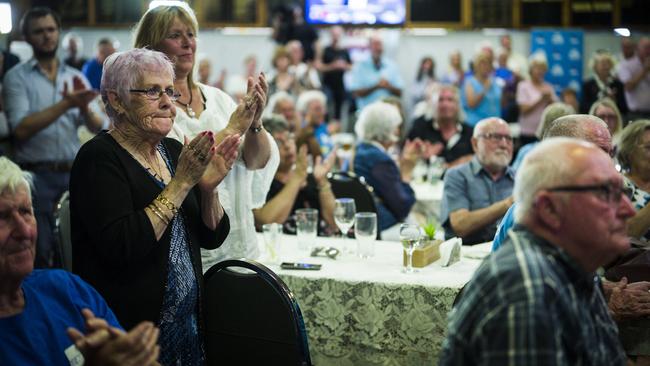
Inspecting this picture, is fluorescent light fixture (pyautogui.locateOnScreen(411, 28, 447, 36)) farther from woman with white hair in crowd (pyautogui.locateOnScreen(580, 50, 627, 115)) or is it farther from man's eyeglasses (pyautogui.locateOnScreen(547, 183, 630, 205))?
man's eyeglasses (pyautogui.locateOnScreen(547, 183, 630, 205))

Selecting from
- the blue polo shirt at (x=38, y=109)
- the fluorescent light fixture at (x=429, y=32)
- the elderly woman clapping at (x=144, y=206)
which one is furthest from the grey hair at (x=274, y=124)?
the fluorescent light fixture at (x=429, y=32)

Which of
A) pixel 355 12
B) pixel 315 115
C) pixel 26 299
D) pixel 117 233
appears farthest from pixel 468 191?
pixel 355 12

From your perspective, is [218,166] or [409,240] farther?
[409,240]

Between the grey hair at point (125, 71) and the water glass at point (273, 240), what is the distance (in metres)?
1.15

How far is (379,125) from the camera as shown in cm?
558

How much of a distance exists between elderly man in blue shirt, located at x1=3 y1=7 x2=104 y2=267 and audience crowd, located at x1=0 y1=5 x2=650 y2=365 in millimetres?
15

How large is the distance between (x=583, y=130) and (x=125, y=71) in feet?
5.47

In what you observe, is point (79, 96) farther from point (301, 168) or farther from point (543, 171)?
point (543, 171)

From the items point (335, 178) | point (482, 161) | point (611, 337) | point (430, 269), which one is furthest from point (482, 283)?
point (335, 178)

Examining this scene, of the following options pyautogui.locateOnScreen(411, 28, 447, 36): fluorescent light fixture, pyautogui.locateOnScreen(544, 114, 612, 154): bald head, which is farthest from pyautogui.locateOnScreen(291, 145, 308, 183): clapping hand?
pyautogui.locateOnScreen(411, 28, 447, 36): fluorescent light fixture

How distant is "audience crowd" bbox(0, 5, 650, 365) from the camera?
1764mm

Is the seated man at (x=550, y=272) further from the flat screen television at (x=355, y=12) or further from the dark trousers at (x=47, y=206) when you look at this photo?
the flat screen television at (x=355, y=12)

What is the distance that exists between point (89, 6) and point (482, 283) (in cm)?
1216

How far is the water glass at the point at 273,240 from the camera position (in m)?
3.69
